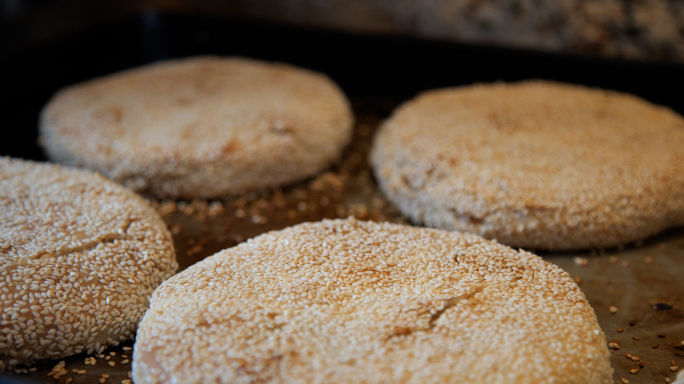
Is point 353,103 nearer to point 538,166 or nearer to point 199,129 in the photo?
point 199,129

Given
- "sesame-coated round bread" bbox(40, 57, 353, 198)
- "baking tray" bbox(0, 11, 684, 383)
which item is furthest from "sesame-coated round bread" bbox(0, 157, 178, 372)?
"sesame-coated round bread" bbox(40, 57, 353, 198)

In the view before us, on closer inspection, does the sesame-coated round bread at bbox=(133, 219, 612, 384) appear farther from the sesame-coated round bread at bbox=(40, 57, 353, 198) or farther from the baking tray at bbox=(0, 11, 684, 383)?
the sesame-coated round bread at bbox=(40, 57, 353, 198)

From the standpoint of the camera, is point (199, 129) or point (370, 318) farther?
point (199, 129)

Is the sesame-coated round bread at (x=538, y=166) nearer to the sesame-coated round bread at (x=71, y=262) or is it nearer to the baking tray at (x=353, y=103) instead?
the baking tray at (x=353, y=103)

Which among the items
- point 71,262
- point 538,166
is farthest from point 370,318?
point 538,166

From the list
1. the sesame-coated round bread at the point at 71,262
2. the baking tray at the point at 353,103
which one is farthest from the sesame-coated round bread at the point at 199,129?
the sesame-coated round bread at the point at 71,262

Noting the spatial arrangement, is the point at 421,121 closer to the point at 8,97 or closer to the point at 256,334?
the point at 256,334

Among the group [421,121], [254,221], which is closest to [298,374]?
[254,221]
